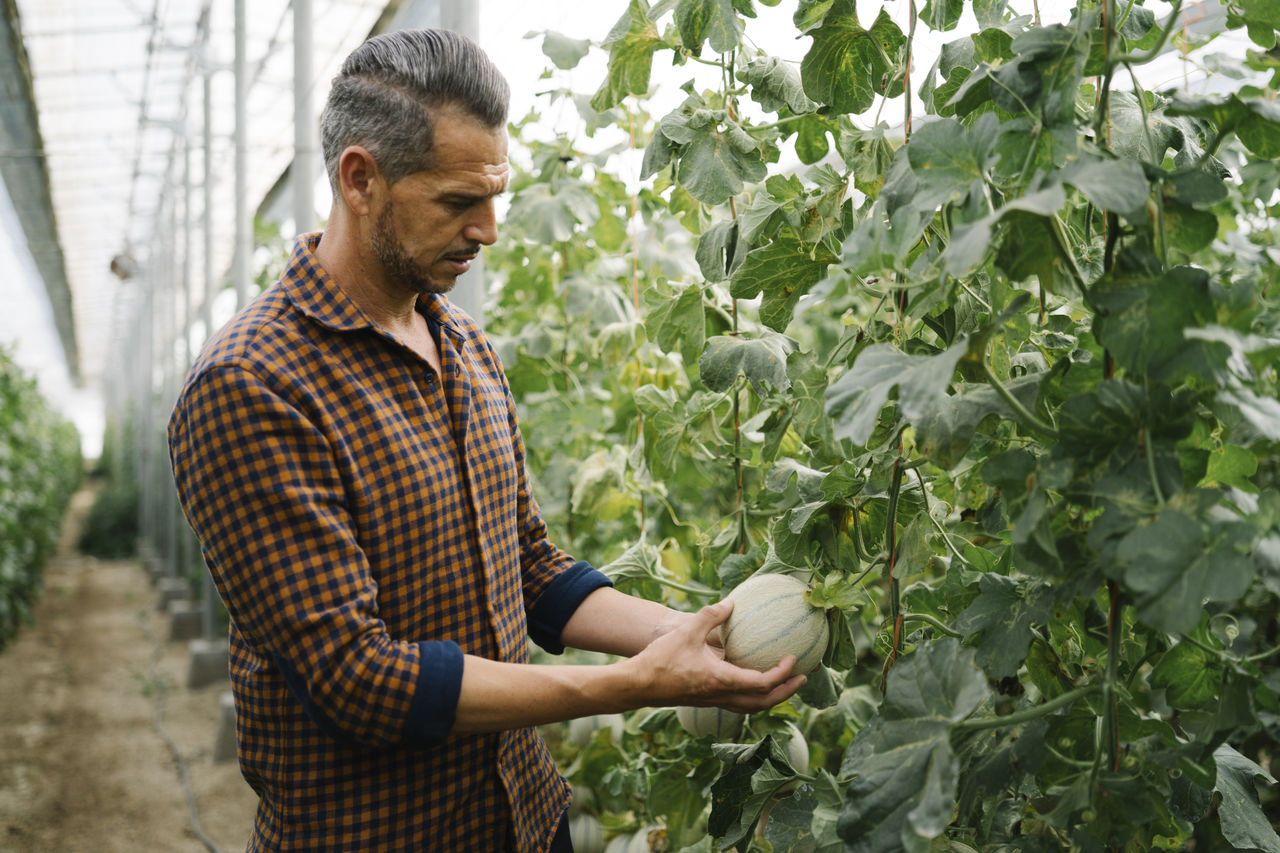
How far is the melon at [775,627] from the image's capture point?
1375 millimetres

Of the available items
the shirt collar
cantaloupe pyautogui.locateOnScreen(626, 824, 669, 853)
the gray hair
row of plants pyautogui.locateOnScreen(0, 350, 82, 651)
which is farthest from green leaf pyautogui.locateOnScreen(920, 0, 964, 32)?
row of plants pyautogui.locateOnScreen(0, 350, 82, 651)

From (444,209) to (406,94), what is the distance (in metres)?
0.15

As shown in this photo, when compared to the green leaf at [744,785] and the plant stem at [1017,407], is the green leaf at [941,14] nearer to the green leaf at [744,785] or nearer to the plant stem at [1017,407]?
the plant stem at [1017,407]

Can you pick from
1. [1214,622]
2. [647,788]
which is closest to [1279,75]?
[1214,622]

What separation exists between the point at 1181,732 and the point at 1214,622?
0.15 m

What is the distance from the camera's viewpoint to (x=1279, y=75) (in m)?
1.29

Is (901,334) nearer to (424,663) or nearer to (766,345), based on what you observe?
(766,345)

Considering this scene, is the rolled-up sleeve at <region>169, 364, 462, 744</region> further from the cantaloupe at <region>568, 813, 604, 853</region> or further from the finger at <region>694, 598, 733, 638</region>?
the cantaloupe at <region>568, 813, 604, 853</region>

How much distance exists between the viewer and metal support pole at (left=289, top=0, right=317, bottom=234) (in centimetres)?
374

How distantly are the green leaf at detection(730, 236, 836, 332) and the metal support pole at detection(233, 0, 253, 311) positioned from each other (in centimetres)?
394

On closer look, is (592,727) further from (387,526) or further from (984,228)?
(984,228)

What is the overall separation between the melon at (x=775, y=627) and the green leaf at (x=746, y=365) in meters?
0.28

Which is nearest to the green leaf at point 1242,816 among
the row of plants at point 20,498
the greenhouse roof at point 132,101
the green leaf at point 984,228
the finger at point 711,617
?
the finger at point 711,617

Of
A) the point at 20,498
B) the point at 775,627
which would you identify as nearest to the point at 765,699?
the point at 775,627
